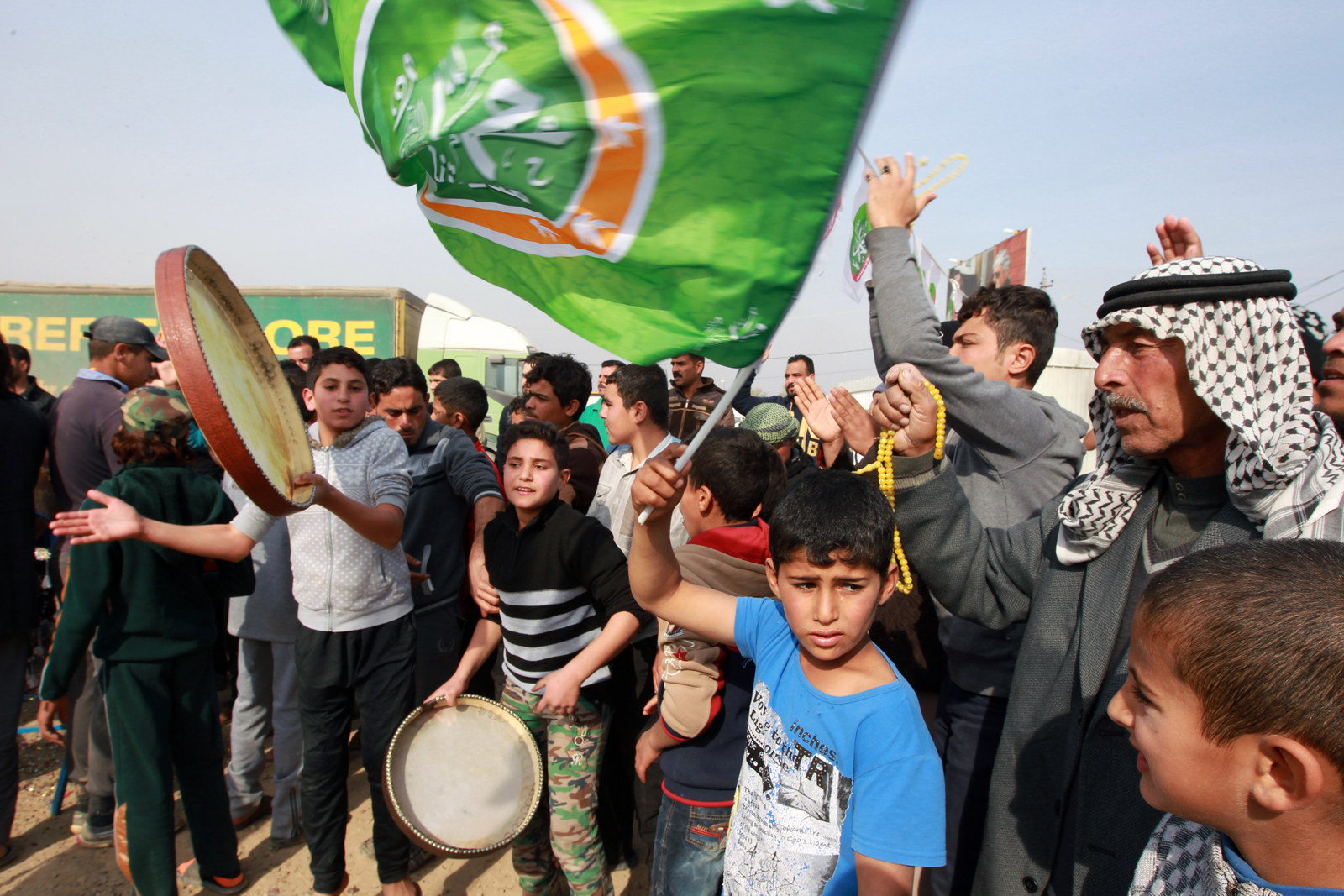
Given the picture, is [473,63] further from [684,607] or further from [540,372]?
[540,372]

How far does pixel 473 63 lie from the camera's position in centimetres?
157

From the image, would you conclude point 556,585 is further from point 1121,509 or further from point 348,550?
point 1121,509

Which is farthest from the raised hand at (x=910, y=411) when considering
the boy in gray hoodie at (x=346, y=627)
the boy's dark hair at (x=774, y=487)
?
the boy in gray hoodie at (x=346, y=627)

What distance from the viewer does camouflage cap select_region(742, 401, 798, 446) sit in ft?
14.6

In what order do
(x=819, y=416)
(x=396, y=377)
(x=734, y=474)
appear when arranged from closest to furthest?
(x=819, y=416), (x=734, y=474), (x=396, y=377)

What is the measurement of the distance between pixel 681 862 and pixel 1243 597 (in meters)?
1.82

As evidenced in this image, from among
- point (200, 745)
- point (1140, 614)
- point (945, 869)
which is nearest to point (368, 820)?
point (200, 745)

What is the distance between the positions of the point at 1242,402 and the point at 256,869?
408 centimetres

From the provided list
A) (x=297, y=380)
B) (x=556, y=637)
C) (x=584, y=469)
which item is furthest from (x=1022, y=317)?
(x=297, y=380)

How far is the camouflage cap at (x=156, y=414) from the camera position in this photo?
284 centimetres

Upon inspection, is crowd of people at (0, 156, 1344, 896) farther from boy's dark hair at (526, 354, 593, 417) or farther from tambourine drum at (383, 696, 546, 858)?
boy's dark hair at (526, 354, 593, 417)

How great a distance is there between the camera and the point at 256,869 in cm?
342

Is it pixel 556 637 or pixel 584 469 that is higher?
pixel 584 469

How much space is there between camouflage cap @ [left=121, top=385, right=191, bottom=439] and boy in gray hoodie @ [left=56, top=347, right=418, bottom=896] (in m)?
0.49
